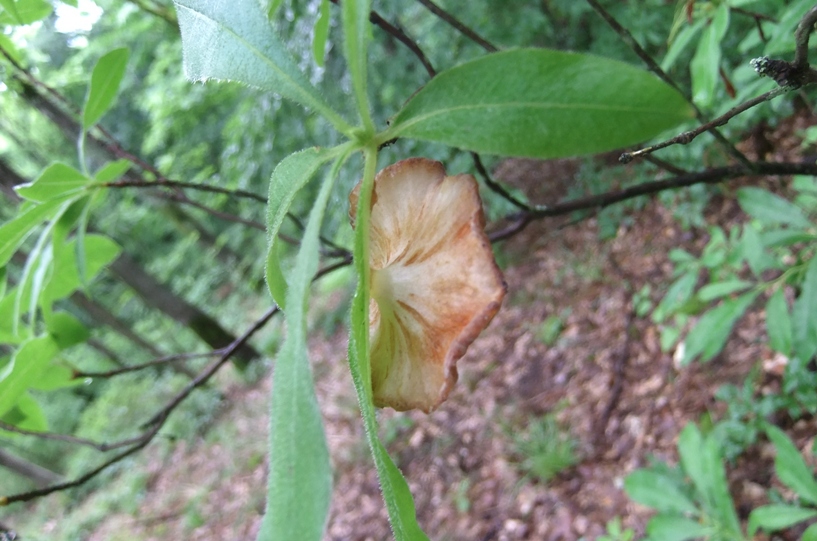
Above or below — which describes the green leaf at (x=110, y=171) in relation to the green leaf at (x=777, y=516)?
above

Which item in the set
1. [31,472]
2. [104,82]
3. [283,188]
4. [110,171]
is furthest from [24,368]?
[31,472]

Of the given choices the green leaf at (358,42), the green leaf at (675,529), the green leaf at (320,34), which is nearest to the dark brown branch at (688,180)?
the green leaf at (320,34)

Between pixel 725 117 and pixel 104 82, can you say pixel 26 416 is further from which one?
pixel 725 117

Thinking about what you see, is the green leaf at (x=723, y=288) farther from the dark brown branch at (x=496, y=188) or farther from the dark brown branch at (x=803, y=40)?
the dark brown branch at (x=803, y=40)

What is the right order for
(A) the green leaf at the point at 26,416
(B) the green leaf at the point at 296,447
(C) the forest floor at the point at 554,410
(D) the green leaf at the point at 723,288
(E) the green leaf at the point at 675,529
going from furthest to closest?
(C) the forest floor at the point at 554,410
(D) the green leaf at the point at 723,288
(E) the green leaf at the point at 675,529
(A) the green leaf at the point at 26,416
(B) the green leaf at the point at 296,447

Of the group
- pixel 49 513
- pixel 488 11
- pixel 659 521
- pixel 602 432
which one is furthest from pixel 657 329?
pixel 49 513

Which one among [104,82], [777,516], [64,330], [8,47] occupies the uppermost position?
[8,47]

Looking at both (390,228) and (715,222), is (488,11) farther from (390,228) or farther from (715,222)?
(390,228)
